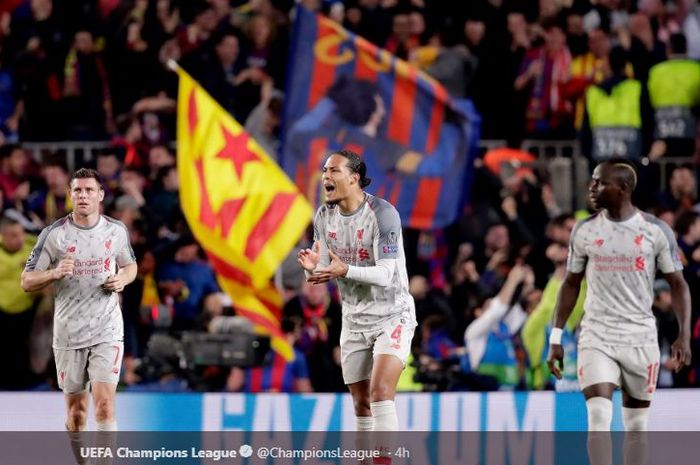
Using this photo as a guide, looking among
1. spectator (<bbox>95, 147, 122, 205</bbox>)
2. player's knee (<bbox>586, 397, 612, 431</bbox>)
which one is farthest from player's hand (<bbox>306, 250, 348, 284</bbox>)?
spectator (<bbox>95, 147, 122, 205</bbox>)

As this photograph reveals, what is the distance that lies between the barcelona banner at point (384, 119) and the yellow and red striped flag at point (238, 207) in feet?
3.31

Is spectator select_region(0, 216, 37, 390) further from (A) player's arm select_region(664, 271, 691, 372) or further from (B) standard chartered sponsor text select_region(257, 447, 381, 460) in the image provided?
(A) player's arm select_region(664, 271, 691, 372)

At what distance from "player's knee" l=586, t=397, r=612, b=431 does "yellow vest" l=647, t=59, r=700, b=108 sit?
6.28 meters

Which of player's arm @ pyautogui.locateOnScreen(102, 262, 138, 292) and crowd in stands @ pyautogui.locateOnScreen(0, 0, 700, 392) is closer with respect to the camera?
player's arm @ pyautogui.locateOnScreen(102, 262, 138, 292)

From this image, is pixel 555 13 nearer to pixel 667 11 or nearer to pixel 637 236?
pixel 667 11

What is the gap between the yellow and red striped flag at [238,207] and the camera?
1447 centimetres

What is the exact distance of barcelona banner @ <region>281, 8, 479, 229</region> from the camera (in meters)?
16.0

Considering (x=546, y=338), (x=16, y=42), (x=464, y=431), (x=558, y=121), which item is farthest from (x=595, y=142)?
(x=16, y=42)

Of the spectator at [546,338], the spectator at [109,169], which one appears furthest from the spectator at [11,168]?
the spectator at [546,338]

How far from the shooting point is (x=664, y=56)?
17094 millimetres

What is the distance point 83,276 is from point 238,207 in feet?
11.4

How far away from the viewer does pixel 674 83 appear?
16.8 meters

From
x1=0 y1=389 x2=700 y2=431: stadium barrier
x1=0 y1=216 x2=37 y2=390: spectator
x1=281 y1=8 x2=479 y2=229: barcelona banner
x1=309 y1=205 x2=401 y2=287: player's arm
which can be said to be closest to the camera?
x1=309 y1=205 x2=401 y2=287: player's arm

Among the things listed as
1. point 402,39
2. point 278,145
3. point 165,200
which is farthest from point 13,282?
point 402,39
